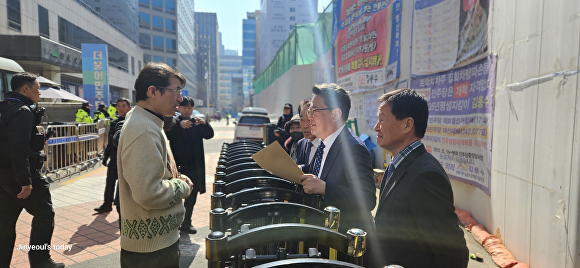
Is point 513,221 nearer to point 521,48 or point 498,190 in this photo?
point 498,190

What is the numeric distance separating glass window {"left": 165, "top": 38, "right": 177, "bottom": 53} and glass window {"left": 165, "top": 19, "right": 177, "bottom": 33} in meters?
1.56

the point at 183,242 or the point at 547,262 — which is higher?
the point at 547,262

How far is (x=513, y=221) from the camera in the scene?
3.24 m

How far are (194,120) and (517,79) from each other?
3.96 m

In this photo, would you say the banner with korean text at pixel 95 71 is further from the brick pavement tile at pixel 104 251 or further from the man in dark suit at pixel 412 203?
the man in dark suit at pixel 412 203

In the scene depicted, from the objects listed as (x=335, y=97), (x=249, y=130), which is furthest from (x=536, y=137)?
(x=249, y=130)

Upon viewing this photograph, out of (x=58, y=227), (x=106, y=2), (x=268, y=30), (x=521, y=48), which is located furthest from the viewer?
(x=268, y=30)

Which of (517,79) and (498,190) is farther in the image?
(498,190)

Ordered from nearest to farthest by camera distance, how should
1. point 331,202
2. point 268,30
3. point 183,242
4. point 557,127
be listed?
point 331,202
point 557,127
point 183,242
point 268,30

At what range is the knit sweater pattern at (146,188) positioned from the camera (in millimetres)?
1750

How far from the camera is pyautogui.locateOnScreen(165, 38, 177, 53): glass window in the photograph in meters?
54.7

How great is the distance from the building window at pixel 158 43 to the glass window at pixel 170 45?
35.3 inches

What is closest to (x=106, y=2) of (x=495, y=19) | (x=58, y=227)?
(x=58, y=227)

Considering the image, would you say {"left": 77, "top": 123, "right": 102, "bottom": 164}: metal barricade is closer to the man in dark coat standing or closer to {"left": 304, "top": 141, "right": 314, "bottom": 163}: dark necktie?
the man in dark coat standing
